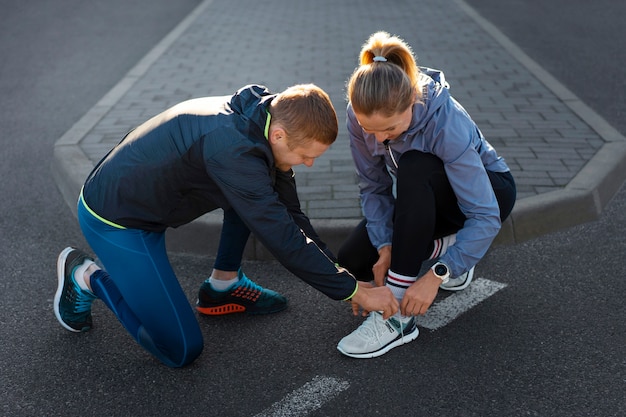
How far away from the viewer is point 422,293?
3.14 metres

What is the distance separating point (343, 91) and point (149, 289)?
4295 mm

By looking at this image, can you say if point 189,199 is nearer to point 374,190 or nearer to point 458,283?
point 374,190

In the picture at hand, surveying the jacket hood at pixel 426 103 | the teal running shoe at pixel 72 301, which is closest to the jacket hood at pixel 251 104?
the jacket hood at pixel 426 103

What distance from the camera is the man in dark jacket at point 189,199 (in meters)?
2.80

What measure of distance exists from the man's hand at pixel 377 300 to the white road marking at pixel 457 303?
46cm

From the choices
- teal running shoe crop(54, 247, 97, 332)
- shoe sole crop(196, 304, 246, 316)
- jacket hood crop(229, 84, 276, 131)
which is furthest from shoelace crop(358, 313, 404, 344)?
teal running shoe crop(54, 247, 97, 332)

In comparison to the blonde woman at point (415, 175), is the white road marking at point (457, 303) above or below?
below

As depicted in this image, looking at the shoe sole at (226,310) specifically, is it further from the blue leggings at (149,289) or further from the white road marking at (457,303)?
the white road marking at (457,303)

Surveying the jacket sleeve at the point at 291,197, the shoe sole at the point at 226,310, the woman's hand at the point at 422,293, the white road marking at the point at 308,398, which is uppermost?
the jacket sleeve at the point at 291,197

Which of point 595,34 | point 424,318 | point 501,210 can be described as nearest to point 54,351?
point 424,318

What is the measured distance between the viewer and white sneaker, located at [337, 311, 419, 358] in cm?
328

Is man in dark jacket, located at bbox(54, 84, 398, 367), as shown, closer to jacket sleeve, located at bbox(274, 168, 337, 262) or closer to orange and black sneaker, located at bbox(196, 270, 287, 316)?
jacket sleeve, located at bbox(274, 168, 337, 262)

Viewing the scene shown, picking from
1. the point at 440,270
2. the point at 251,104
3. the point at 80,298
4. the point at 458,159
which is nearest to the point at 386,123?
the point at 458,159

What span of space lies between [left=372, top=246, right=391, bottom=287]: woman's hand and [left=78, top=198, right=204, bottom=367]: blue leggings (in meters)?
0.87
